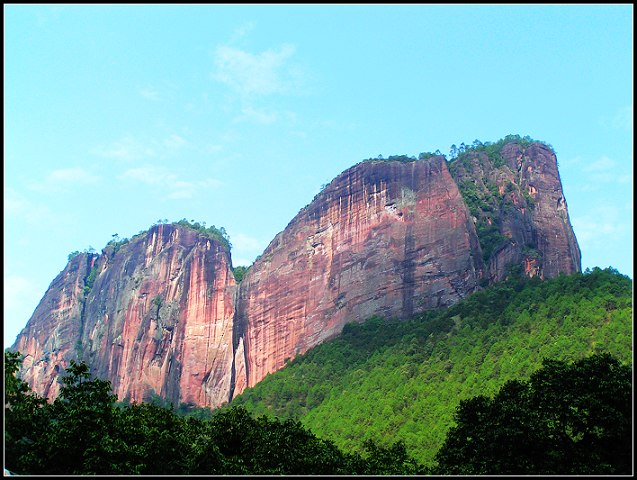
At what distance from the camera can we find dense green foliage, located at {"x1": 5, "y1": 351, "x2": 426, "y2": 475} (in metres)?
23.5

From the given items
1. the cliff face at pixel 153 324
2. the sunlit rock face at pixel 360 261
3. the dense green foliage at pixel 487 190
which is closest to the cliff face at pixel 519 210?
the dense green foliage at pixel 487 190

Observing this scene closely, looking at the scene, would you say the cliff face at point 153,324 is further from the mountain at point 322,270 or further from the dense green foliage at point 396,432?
the dense green foliage at point 396,432

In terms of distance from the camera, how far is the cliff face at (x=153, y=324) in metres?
85.8

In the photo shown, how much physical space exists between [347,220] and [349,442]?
113 feet

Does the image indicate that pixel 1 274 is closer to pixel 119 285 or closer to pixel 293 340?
pixel 293 340

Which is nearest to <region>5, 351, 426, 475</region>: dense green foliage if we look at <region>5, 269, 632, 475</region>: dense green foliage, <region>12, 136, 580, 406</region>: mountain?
<region>5, 269, 632, 475</region>: dense green foliage

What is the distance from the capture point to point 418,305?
74312 millimetres

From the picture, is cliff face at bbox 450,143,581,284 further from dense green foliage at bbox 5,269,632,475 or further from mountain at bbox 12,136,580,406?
dense green foliage at bbox 5,269,632,475

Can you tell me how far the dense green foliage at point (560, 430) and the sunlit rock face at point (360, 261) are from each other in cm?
4527

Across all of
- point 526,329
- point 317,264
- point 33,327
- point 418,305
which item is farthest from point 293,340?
point 33,327

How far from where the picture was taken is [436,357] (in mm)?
59062

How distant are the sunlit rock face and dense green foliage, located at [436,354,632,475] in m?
45.3

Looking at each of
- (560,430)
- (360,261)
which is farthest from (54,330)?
(560,430)

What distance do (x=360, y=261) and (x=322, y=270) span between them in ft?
15.1
